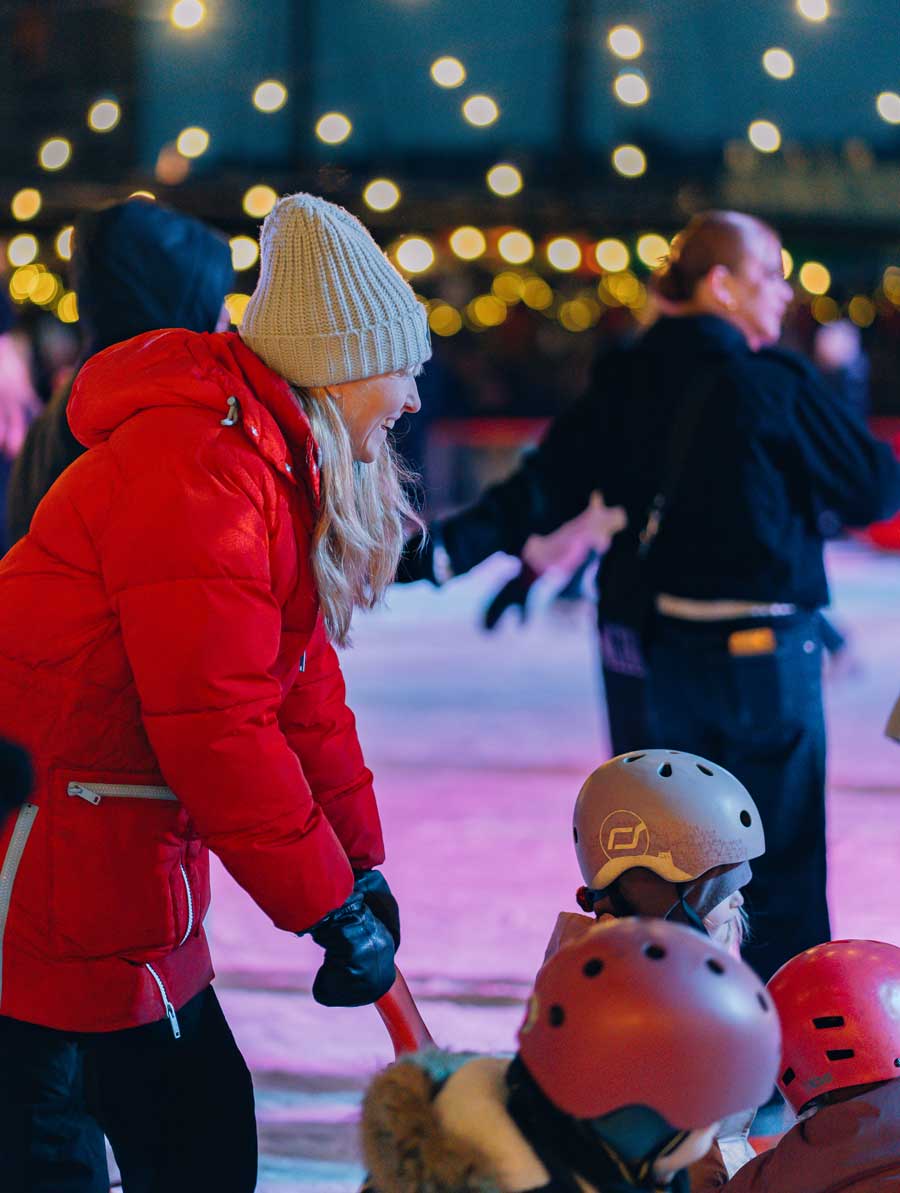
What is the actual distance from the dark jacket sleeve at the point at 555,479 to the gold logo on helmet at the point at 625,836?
1238mm

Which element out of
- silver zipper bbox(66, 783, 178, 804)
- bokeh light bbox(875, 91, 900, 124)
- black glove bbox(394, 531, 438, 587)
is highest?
bokeh light bbox(875, 91, 900, 124)

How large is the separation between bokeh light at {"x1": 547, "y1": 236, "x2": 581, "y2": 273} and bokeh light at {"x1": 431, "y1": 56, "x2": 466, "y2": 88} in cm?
400

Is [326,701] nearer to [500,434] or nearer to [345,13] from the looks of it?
[345,13]

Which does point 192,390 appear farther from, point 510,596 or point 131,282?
point 510,596

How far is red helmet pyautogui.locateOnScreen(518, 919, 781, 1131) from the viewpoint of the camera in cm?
147

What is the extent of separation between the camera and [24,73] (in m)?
12.0

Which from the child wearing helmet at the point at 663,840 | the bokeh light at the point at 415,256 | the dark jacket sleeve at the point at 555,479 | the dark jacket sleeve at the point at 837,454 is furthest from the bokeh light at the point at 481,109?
the child wearing helmet at the point at 663,840

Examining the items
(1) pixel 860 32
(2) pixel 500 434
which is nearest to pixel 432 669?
(1) pixel 860 32

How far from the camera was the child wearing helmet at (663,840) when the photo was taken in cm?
233

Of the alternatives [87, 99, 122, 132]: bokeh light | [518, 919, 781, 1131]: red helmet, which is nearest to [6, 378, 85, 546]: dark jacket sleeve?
[518, 919, 781, 1131]: red helmet

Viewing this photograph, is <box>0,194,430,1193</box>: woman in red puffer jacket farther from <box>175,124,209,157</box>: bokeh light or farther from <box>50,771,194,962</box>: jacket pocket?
<box>175,124,209,157</box>: bokeh light

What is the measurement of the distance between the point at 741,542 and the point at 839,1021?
54.4 inches

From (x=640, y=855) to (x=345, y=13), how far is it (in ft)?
35.4

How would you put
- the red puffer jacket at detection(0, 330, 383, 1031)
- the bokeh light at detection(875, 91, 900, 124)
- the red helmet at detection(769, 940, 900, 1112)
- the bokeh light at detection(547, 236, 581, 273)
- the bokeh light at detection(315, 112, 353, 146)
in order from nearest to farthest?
1. the red puffer jacket at detection(0, 330, 383, 1031)
2. the red helmet at detection(769, 940, 900, 1112)
3. the bokeh light at detection(875, 91, 900, 124)
4. the bokeh light at detection(315, 112, 353, 146)
5. the bokeh light at detection(547, 236, 581, 273)
